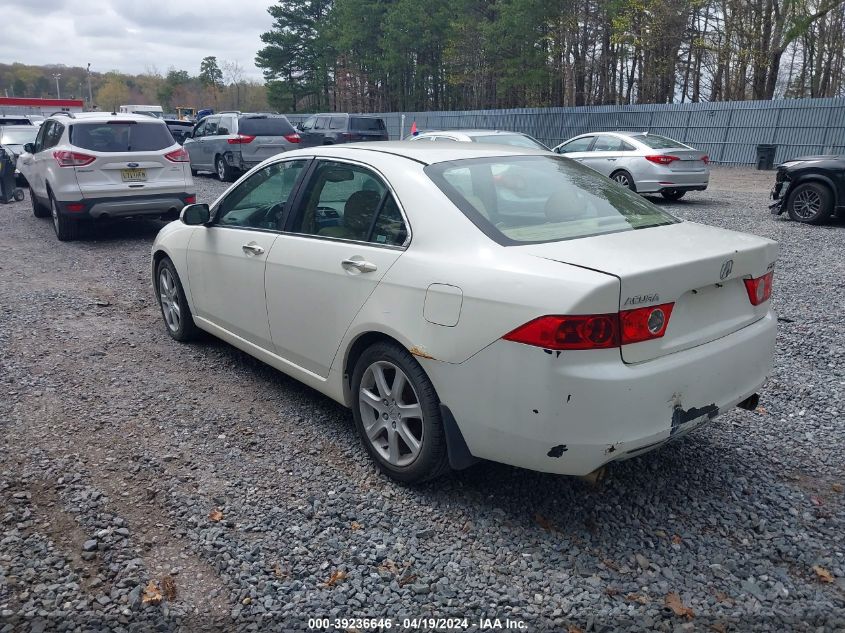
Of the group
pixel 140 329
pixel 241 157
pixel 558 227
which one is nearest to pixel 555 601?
pixel 558 227

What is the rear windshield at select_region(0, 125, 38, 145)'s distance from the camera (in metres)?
18.9

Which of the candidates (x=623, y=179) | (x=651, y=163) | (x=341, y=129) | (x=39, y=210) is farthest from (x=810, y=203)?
(x=341, y=129)

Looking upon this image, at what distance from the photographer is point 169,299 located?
5.87m

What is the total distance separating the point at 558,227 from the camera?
341cm

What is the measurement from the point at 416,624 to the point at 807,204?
37.8 feet

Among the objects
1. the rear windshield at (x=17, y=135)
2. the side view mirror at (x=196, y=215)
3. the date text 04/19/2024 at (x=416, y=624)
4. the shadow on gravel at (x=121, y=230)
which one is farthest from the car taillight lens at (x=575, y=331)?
the rear windshield at (x=17, y=135)

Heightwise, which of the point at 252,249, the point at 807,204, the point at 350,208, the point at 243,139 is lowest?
the point at 807,204

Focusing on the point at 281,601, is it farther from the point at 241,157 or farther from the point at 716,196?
the point at 241,157

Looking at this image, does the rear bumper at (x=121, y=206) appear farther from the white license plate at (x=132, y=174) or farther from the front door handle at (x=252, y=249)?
the front door handle at (x=252, y=249)

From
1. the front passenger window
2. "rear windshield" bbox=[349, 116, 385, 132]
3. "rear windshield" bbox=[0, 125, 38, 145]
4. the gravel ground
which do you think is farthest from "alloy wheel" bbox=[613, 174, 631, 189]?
"rear windshield" bbox=[0, 125, 38, 145]

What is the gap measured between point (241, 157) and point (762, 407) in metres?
16.8

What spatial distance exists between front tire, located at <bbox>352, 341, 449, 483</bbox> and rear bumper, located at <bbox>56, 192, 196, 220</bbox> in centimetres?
775

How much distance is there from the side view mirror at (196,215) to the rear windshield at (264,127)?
14727 millimetres

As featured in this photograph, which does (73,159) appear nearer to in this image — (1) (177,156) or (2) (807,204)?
(1) (177,156)
